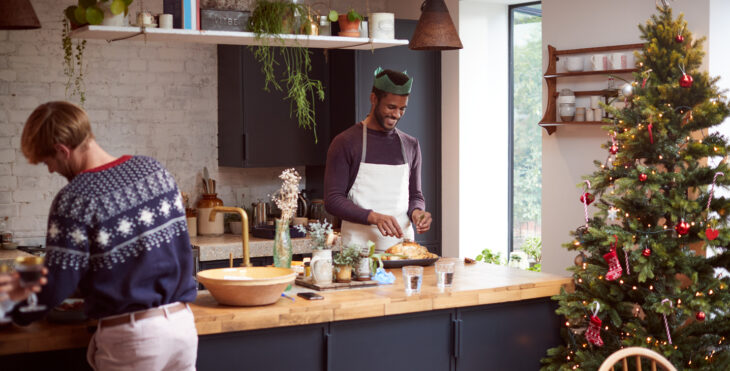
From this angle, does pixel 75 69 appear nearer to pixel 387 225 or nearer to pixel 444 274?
pixel 387 225

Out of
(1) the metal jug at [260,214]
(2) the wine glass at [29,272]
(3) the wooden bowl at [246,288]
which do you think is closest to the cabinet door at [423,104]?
(1) the metal jug at [260,214]

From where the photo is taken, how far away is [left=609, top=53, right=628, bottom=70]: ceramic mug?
4.89 metres

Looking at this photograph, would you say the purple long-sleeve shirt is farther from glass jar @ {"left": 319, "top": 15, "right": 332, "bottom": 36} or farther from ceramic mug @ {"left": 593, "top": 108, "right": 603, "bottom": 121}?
ceramic mug @ {"left": 593, "top": 108, "right": 603, "bottom": 121}

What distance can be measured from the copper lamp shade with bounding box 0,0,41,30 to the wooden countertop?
1.59m

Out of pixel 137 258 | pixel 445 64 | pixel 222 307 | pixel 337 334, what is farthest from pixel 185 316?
pixel 445 64

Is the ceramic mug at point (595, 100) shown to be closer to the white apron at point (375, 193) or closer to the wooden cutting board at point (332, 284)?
the white apron at point (375, 193)

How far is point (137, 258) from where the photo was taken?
2.54m

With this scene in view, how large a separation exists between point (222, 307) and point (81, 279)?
733 millimetres

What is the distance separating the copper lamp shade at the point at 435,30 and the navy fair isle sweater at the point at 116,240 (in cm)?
180

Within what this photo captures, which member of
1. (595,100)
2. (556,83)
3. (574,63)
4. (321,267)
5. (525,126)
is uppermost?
(574,63)

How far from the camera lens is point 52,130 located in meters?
2.51

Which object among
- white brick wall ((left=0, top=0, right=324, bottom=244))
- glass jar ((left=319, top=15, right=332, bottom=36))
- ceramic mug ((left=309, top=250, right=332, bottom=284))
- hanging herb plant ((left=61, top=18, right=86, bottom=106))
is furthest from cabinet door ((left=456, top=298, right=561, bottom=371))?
hanging herb plant ((left=61, top=18, right=86, bottom=106))

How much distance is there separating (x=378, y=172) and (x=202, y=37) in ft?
3.83

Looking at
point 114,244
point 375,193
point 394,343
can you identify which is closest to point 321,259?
point 394,343
